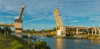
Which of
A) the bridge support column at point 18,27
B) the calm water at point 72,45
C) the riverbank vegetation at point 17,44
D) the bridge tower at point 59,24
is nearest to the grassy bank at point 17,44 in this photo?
the riverbank vegetation at point 17,44

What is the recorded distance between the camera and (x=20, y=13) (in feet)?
212

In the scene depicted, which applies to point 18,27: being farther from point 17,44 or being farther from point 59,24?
point 17,44

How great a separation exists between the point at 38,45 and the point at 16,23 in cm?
4037

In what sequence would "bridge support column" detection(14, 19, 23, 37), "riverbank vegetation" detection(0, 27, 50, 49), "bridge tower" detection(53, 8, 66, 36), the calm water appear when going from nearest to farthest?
"riverbank vegetation" detection(0, 27, 50, 49), the calm water, "bridge support column" detection(14, 19, 23, 37), "bridge tower" detection(53, 8, 66, 36)

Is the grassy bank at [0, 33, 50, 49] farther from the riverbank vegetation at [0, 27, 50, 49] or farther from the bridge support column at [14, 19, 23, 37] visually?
the bridge support column at [14, 19, 23, 37]

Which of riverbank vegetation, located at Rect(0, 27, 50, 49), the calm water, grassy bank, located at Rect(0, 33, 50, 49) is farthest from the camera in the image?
the calm water

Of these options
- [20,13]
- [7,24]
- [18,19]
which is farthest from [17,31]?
[7,24]

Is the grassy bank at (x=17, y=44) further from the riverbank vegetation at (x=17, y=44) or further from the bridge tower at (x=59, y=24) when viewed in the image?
the bridge tower at (x=59, y=24)

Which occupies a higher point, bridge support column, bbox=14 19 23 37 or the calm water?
bridge support column, bbox=14 19 23 37

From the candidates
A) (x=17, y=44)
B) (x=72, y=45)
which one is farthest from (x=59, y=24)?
(x=17, y=44)

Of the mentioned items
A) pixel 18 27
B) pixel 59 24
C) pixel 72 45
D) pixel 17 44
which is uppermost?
pixel 59 24

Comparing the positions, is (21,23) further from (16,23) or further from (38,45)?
(38,45)

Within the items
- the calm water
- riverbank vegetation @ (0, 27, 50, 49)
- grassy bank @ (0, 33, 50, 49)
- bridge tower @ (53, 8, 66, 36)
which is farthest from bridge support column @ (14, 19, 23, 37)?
bridge tower @ (53, 8, 66, 36)

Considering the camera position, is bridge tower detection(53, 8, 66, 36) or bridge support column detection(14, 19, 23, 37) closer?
bridge support column detection(14, 19, 23, 37)
